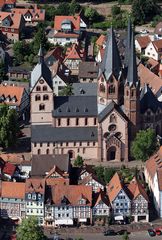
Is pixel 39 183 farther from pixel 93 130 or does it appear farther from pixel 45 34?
pixel 45 34

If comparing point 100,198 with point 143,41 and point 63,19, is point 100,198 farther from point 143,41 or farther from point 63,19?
point 63,19

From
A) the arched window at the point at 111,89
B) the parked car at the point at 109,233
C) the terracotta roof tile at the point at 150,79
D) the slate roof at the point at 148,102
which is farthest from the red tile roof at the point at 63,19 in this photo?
the parked car at the point at 109,233

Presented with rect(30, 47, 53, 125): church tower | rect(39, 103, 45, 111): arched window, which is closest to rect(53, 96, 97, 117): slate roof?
rect(30, 47, 53, 125): church tower

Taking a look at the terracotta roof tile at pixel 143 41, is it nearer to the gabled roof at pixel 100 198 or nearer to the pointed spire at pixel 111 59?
the pointed spire at pixel 111 59

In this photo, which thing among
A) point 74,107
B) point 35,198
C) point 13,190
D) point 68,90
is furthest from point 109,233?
point 68,90

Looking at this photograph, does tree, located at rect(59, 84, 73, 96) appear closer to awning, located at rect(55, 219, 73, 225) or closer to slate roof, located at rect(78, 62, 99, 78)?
slate roof, located at rect(78, 62, 99, 78)

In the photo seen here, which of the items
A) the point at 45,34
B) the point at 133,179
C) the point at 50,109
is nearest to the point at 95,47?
the point at 45,34
